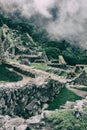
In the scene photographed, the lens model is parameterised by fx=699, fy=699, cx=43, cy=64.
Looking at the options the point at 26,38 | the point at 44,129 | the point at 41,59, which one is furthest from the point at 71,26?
the point at 44,129

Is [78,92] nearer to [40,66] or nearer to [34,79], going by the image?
[34,79]

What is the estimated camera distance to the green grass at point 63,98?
3803 cm

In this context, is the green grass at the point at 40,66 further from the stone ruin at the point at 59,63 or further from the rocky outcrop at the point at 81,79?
the rocky outcrop at the point at 81,79

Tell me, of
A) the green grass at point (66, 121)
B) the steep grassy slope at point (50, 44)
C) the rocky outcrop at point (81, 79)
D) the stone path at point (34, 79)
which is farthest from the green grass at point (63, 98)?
the steep grassy slope at point (50, 44)

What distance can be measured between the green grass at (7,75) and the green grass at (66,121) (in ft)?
21.1

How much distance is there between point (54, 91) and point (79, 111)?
6054 mm

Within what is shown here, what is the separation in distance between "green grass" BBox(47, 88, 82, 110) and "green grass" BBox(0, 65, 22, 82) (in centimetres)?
254

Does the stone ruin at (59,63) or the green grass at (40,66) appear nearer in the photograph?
the green grass at (40,66)

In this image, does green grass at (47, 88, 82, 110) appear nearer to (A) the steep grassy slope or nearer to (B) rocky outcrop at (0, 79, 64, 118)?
(B) rocky outcrop at (0, 79, 64, 118)

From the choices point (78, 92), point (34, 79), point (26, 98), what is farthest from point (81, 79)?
point (26, 98)

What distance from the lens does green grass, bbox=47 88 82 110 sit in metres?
38.0

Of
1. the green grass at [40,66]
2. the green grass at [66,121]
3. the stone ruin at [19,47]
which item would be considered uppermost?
the stone ruin at [19,47]

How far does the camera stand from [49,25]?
6588 cm

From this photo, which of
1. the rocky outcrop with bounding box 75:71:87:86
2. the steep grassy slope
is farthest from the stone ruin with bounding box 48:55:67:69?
the rocky outcrop with bounding box 75:71:87:86
